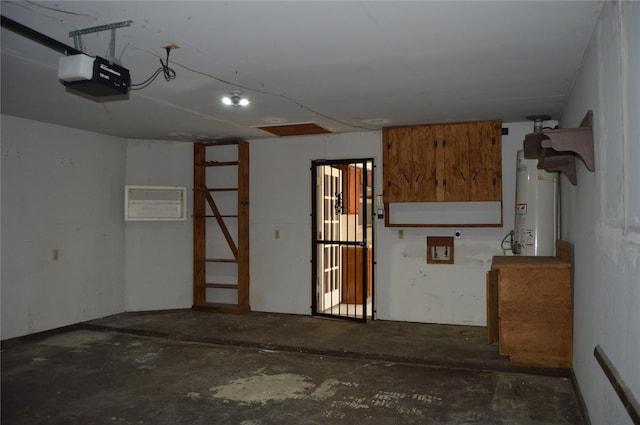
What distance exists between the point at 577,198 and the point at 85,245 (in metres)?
5.37

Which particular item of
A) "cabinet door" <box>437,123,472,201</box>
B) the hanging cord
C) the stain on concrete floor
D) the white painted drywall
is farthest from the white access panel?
"cabinet door" <box>437,123,472,201</box>

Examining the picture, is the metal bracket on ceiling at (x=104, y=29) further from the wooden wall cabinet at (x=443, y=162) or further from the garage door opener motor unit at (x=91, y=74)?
the wooden wall cabinet at (x=443, y=162)

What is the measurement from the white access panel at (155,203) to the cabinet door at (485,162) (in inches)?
147

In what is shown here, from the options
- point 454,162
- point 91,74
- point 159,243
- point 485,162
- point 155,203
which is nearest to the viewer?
point 91,74

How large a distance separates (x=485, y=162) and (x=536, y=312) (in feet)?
6.48

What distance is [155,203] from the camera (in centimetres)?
649

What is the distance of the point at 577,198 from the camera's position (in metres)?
3.54

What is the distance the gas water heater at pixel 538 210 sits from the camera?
185 inches

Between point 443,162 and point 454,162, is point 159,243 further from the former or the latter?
point 454,162

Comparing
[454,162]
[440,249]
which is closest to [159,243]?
[440,249]

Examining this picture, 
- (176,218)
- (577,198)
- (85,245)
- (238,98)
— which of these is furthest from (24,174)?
(577,198)

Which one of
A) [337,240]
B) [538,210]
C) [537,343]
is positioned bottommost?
[537,343]

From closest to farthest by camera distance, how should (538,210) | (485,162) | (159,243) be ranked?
(538,210), (485,162), (159,243)

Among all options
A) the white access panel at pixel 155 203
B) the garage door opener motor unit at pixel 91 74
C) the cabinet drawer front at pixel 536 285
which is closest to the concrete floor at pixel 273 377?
the cabinet drawer front at pixel 536 285
